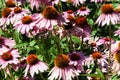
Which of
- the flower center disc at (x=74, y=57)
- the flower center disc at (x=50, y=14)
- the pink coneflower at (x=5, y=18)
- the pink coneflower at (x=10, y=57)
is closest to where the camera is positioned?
the flower center disc at (x=50, y=14)

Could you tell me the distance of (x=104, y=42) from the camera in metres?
4.03

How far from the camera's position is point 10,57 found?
3.12m

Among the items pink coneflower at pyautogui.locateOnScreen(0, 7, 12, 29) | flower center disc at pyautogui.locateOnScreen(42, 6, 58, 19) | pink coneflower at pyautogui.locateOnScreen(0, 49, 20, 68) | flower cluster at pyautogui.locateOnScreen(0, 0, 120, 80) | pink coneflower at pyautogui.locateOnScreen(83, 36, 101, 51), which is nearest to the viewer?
flower cluster at pyautogui.locateOnScreen(0, 0, 120, 80)

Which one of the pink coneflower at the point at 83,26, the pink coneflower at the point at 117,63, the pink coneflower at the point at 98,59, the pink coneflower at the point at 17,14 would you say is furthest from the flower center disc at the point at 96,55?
the pink coneflower at the point at 17,14

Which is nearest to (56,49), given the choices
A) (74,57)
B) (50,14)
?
(74,57)

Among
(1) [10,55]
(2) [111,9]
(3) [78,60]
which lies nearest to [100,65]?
(3) [78,60]

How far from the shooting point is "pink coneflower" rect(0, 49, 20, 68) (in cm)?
305

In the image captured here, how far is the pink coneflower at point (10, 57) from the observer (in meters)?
3.05

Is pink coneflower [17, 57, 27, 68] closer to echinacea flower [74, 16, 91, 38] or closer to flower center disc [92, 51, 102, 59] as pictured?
echinacea flower [74, 16, 91, 38]

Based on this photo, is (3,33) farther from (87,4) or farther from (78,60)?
(87,4)

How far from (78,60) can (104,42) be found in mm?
877

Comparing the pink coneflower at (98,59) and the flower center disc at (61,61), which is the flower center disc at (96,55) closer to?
the pink coneflower at (98,59)

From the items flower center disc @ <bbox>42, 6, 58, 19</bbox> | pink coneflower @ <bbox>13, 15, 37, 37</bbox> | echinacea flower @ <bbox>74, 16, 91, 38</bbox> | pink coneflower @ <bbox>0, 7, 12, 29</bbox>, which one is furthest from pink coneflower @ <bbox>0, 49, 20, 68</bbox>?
pink coneflower @ <bbox>0, 7, 12, 29</bbox>

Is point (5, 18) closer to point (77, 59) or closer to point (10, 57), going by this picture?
point (10, 57)
